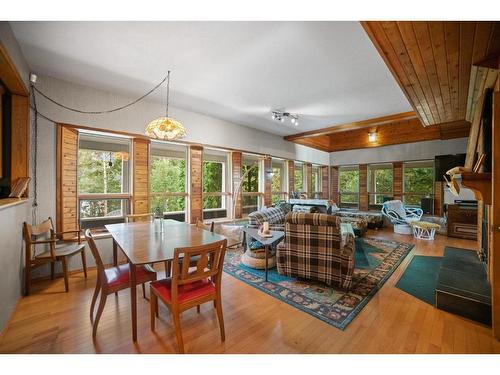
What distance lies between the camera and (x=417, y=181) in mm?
6922

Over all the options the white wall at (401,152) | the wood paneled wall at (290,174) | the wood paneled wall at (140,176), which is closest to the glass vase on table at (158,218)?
the wood paneled wall at (140,176)

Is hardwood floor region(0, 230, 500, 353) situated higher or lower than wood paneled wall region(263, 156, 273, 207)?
lower

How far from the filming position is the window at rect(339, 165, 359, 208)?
26.7ft

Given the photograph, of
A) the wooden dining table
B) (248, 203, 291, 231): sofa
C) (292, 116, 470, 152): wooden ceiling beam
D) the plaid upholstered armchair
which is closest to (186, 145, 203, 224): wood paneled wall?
(248, 203, 291, 231): sofa

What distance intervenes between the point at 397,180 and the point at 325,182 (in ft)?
7.79

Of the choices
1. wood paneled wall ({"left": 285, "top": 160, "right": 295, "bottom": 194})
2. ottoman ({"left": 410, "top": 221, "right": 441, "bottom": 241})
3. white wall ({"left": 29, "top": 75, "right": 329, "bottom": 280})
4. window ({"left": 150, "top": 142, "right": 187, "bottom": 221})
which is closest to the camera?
white wall ({"left": 29, "top": 75, "right": 329, "bottom": 280})

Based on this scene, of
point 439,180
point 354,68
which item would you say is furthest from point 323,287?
point 439,180

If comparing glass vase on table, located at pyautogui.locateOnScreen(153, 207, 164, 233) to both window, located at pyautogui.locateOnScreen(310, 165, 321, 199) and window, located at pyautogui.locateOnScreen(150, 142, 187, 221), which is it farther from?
window, located at pyautogui.locateOnScreen(310, 165, 321, 199)

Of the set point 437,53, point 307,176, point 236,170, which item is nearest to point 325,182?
point 307,176

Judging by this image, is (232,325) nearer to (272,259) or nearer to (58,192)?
(272,259)

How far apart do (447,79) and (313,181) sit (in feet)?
19.6

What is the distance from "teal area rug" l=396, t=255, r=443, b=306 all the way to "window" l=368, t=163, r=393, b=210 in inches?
162

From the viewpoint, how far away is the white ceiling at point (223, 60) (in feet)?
6.80

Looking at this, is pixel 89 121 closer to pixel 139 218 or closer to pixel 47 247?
pixel 139 218
